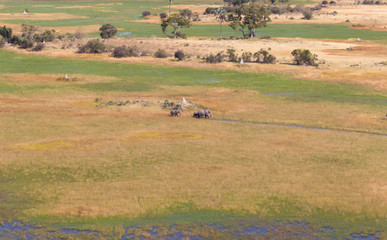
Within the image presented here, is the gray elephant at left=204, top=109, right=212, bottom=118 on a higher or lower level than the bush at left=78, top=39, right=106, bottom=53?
lower

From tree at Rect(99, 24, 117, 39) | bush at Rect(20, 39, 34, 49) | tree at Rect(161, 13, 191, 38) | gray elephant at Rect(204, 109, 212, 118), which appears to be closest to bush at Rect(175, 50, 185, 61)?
tree at Rect(99, 24, 117, 39)

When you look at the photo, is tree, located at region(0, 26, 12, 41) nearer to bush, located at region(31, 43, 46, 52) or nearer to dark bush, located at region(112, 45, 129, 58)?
bush, located at region(31, 43, 46, 52)

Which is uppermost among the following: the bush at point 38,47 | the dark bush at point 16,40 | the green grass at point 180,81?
the dark bush at point 16,40

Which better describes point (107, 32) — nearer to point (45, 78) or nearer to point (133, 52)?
point (133, 52)

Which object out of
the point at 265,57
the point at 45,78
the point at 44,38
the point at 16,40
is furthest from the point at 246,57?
the point at 16,40

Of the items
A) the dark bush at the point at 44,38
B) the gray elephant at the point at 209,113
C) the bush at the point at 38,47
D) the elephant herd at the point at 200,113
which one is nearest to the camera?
the elephant herd at the point at 200,113

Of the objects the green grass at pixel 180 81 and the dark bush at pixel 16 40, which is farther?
the dark bush at pixel 16 40

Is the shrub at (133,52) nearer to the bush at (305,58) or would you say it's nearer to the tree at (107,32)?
the tree at (107,32)

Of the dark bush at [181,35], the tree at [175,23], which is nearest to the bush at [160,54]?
the dark bush at [181,35]

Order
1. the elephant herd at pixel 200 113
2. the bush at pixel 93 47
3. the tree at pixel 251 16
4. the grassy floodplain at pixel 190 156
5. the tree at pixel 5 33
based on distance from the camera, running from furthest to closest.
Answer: the tree at pixel 251 16 → the tree at pixel 5 33 → the bush at pixel 93 47 → the elephant herd at pixel 200 113 → the grassy floodplain at pixel 190 156
